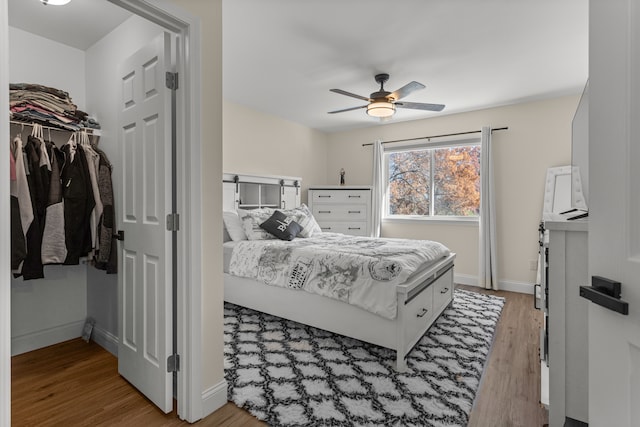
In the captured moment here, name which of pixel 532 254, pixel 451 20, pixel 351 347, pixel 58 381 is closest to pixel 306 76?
pixel 451 20

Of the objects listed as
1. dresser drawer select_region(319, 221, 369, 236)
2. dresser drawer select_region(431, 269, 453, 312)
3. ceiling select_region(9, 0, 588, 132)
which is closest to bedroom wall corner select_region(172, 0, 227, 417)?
ceiling select_region(9, 0, 588, 132)

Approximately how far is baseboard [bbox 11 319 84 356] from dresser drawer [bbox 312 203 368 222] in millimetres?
3496

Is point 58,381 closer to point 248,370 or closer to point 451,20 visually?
point 248,370

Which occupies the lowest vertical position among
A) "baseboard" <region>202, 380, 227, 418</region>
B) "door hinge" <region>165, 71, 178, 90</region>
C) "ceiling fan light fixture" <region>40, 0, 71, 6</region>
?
"baseboard" <region>202, 380, 227, 418</region>

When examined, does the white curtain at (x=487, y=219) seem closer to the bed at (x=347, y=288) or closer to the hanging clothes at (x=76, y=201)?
the bed at (x=347, y=288)

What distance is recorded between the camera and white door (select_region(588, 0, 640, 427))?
2.32ft

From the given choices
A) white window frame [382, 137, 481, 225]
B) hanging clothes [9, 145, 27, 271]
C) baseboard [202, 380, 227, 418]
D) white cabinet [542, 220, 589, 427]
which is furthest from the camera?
white window frame [382, 137, 481, 225]

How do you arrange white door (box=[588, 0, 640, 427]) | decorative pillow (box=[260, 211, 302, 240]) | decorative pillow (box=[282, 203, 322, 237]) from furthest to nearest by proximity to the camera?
1. decorative pillow (box=[282, 203, 322, 237])
2. decorative pillow (box=[260, 211, 302, 240])
3. white door (box=[588, 0, 640, 427])

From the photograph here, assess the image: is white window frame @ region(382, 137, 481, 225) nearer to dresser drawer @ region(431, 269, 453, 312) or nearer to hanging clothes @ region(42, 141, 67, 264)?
dresser drawer @ region(431, 269, 453, 312)

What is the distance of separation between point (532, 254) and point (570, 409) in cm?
335

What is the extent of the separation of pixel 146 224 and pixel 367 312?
1647mm

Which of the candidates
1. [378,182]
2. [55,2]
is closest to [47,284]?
[55,2]

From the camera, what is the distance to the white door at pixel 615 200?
0.71 meters

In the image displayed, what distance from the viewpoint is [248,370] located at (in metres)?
2.23
